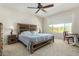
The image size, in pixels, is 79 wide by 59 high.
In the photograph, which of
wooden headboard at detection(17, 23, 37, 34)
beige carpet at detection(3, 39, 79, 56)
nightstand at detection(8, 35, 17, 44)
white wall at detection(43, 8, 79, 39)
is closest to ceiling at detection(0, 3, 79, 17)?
white wall at detection(43, 8, 79, 39)

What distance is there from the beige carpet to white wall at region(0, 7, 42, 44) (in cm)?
21

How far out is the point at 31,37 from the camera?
197 cm

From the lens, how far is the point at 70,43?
193cm

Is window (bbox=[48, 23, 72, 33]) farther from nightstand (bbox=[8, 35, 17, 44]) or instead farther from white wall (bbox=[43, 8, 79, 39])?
nightstand (bbox=[8, 35, 17, 44])

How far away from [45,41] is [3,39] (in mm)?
957

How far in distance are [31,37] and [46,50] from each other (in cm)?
45

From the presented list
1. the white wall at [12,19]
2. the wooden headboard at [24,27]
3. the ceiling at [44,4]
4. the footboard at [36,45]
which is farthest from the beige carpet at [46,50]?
the ceiling at [44,4]

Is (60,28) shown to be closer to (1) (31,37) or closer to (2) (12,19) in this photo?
(1) (31,37)

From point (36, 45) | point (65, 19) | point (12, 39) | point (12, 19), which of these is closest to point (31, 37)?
point (36, 45)

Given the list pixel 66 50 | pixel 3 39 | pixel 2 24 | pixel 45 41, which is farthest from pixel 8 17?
pixel 66 50

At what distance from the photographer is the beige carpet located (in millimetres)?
1811

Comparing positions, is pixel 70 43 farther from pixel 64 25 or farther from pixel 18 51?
pixel 18 51

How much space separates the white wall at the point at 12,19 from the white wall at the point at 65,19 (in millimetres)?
227

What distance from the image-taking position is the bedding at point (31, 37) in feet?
6.33
